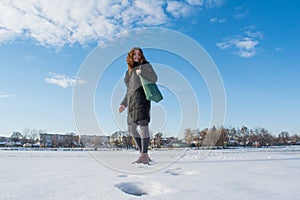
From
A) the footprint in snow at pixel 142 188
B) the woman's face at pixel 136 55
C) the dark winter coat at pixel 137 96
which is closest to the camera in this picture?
the dark winter coat at pixel 137 96

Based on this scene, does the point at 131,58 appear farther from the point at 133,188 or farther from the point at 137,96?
the point at 133,188

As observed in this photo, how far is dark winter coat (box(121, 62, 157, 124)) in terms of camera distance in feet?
7.85

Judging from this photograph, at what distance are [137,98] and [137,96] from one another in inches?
0.8

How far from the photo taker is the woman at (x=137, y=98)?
2396 millimetres

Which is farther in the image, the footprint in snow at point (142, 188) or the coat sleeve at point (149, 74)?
the footprint in snow at point (142, 188)

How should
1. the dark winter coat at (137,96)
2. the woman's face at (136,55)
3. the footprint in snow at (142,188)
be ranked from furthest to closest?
1. the footprint in snow at (142,188)
2. the woman's face at (136,55)
3. the dark winter coat at (137,96)

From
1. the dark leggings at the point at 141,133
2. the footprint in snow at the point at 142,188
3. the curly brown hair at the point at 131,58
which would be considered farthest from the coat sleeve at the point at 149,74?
the footprint in snow at the point at 142,188

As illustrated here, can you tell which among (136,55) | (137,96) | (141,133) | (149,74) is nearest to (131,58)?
(136,55)

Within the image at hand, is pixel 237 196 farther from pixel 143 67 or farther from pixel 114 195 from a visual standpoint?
pixel 143 67

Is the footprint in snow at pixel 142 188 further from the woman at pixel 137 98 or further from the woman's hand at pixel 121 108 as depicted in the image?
the woman's hand at pixel 121 108

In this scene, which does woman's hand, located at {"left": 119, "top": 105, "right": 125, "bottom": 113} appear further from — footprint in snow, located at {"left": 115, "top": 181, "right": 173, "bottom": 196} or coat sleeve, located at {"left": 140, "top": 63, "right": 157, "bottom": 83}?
footprint in snow, located at {"left": 115, "top": 181, "right": 173, "bottom": 196}

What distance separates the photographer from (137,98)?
7.90 ft

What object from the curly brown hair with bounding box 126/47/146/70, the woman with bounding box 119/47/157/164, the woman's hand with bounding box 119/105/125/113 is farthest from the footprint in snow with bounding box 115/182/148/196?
the curly brown hair with bounding box 126/47/146/70

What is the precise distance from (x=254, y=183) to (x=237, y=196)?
1116 millimetres
